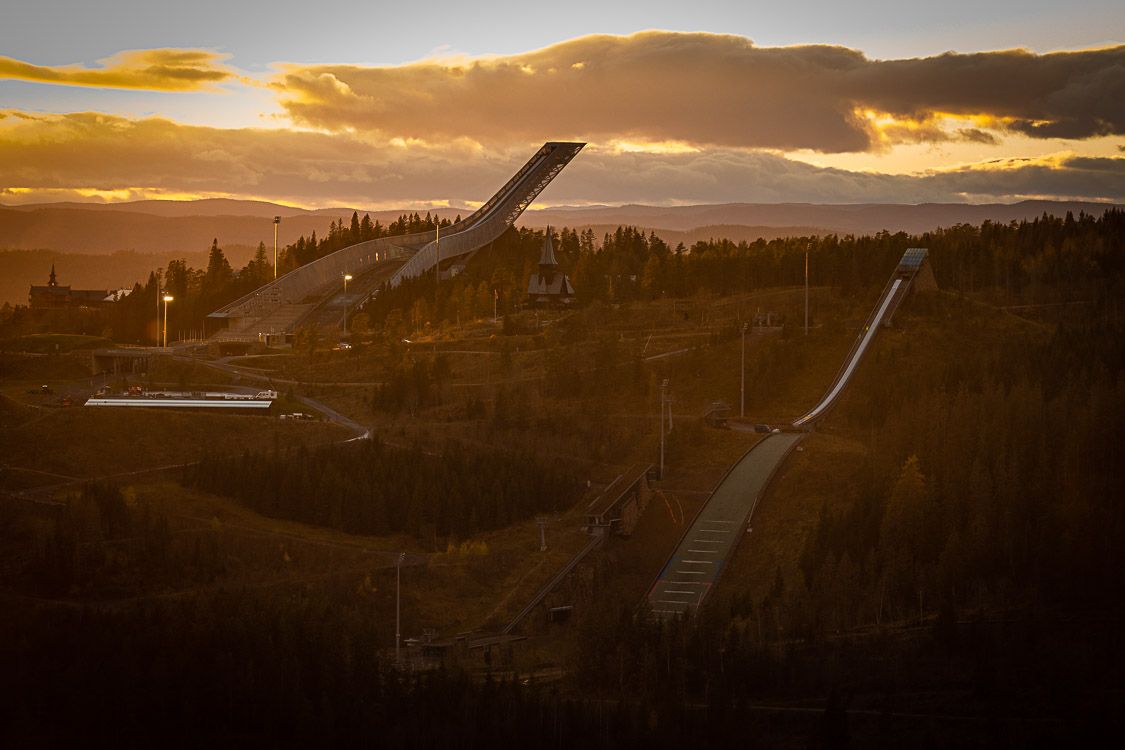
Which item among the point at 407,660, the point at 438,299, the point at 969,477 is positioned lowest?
the point at 407,660

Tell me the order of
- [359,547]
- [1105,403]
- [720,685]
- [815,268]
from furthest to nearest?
[815,268]
[1105,403]
[359,547]
[720,685]

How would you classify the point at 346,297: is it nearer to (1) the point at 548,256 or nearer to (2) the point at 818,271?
(1) the point at 548,256

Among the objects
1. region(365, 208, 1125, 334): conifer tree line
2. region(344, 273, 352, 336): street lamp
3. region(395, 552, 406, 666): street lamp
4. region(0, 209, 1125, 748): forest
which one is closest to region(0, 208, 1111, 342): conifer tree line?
region(365, 208, 1125, 334): conifer tree line

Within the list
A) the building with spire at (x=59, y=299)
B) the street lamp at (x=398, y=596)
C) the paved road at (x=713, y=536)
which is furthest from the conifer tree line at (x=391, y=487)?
the building with spire at (x=59, y=299)

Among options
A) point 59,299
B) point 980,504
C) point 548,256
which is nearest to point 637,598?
point 980,504

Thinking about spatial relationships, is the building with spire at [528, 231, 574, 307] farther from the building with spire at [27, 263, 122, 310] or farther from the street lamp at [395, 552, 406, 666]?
the street lamp at [395, 552, 406, 666]

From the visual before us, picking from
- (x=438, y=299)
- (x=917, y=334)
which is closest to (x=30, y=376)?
(x=438, y=299)

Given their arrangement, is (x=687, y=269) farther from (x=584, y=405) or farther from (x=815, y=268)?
(x=584, y=405)
